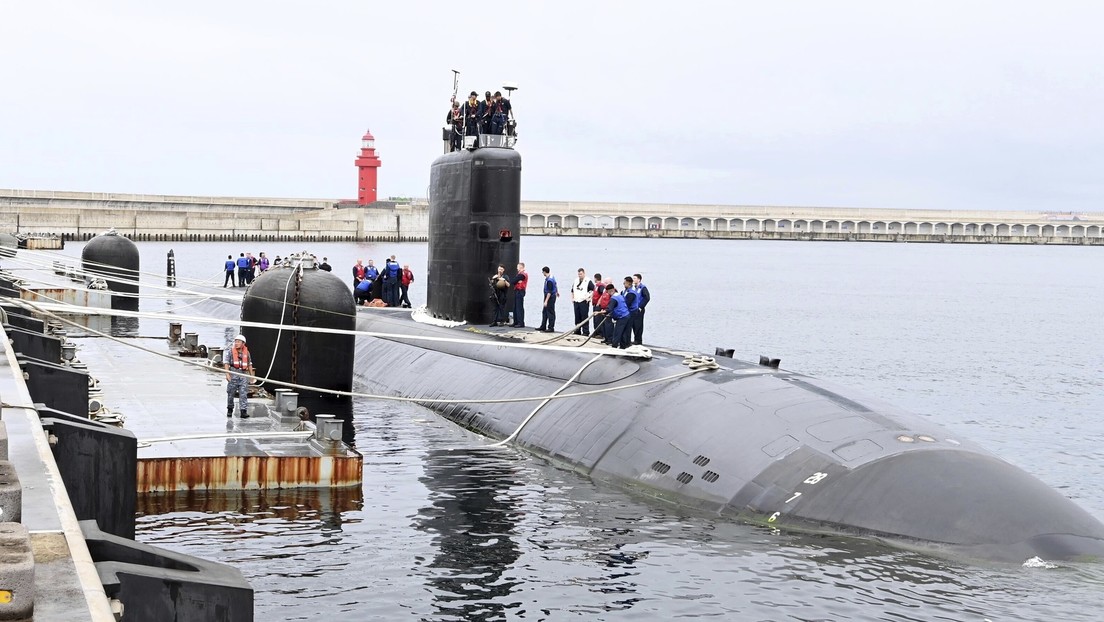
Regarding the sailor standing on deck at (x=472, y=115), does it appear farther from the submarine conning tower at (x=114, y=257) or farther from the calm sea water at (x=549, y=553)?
the submarine conning tower at (x=114, y=257)

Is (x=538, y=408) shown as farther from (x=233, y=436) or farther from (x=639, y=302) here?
(x=233, y=436)

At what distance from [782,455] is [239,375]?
296 inches

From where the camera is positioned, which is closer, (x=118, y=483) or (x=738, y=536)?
(x=118, y=483)

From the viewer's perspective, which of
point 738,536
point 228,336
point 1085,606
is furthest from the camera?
point 228,336

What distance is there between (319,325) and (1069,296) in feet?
237

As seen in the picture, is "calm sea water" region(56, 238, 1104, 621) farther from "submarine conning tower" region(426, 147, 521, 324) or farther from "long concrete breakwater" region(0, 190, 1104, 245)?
"long concrete breakwater" region(0, 190, 1104, 245)

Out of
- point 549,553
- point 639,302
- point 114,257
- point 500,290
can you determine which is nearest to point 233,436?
point 549,553

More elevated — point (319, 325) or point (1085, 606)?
point (319, 325)

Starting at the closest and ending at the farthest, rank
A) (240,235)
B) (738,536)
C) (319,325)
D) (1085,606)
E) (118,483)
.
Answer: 1. (118,483)
2. (1085,606)
3. (738,536)
4. (319,325)
5. (240,235)

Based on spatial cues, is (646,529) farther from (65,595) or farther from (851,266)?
(851,266)

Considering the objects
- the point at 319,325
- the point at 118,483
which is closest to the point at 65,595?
the point at 118,483

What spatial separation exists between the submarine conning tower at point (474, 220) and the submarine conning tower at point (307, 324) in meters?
1.99

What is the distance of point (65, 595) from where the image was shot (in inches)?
186

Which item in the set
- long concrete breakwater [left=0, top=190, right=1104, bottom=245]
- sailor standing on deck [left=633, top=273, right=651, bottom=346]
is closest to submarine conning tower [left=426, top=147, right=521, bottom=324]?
sailor standing on deck [left=633, top=273, right=651, bottom=346]
